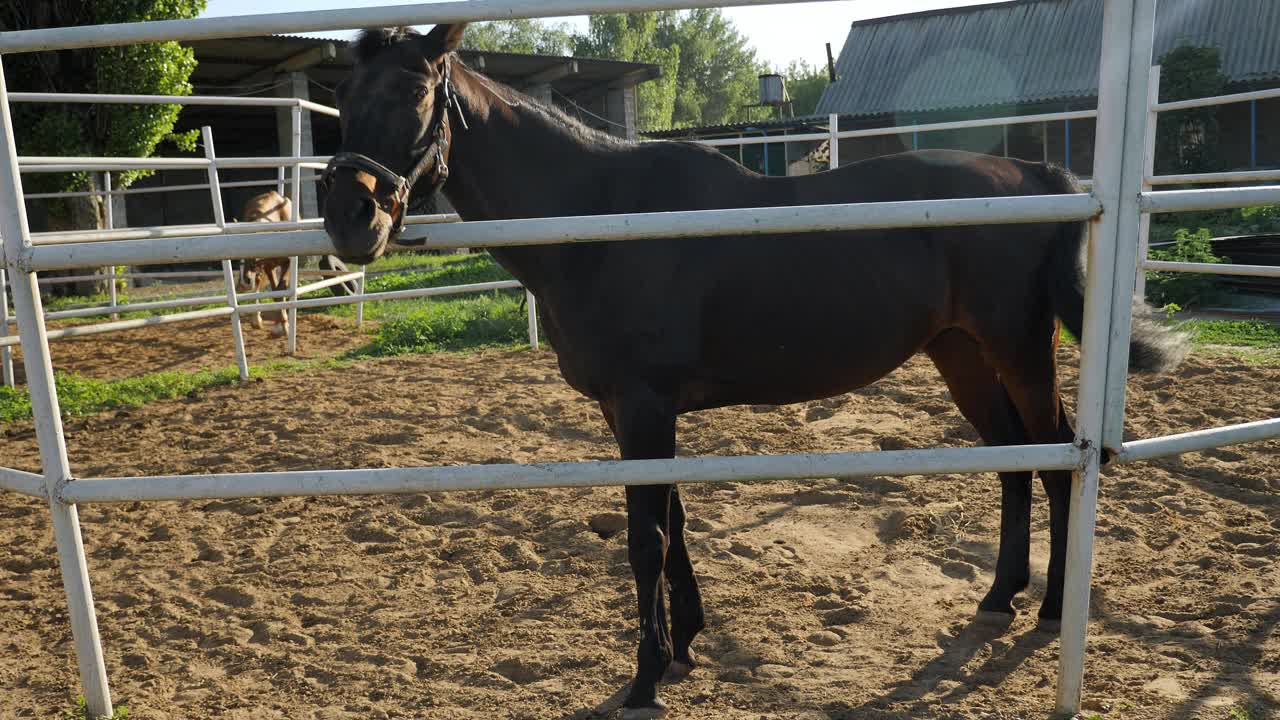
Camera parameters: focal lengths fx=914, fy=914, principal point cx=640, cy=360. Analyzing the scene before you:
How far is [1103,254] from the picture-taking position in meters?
1.85

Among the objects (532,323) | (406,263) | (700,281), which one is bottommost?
(406,263)

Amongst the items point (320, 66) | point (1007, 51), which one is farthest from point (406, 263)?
point (1007, 51)

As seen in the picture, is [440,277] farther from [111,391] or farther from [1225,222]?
[1225,222]

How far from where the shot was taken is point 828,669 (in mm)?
2506

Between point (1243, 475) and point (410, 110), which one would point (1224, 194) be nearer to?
point (410, 110)

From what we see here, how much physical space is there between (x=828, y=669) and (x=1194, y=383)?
377cm

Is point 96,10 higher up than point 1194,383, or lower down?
higher up

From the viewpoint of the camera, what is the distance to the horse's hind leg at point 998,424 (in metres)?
2.91

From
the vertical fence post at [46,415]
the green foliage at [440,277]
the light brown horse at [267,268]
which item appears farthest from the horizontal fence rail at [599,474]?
the green foliage at [440,277]

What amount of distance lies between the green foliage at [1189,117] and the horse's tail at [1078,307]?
54.4ft

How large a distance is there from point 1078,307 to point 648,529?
143 cm

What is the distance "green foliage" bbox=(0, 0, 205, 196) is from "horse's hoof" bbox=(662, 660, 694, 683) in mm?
10904

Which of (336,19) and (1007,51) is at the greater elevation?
(1007,51)

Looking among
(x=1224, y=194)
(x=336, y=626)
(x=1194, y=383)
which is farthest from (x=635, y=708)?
(x=1194, y=383)
